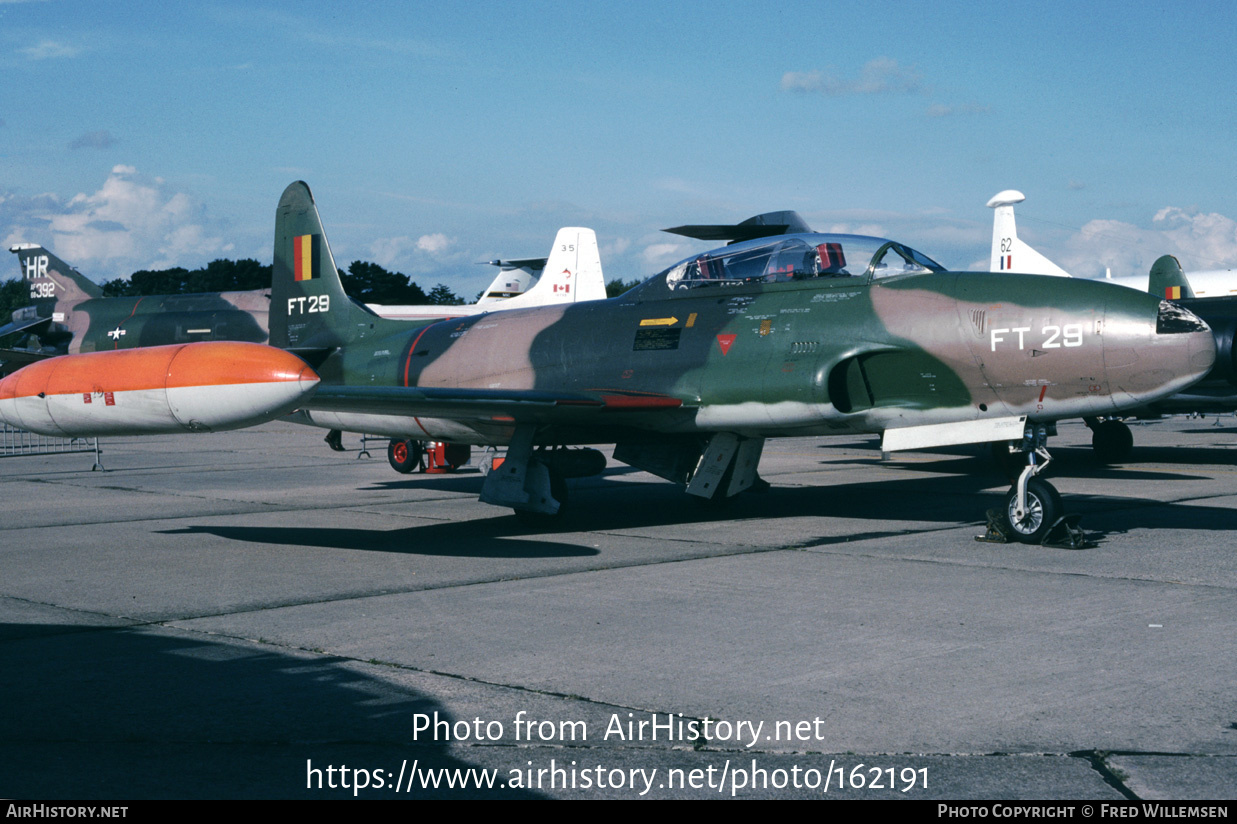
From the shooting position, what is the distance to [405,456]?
1664 cm

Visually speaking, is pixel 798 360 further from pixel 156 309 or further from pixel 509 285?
pixel 509 285

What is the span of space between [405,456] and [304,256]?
3.67 meters

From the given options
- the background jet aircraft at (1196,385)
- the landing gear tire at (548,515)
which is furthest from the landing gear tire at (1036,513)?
the landing gear tire at (548,515)

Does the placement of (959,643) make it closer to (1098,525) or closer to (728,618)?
(728,618)

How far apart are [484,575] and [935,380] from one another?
411cm

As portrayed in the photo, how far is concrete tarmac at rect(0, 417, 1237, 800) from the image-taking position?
3.81 meters

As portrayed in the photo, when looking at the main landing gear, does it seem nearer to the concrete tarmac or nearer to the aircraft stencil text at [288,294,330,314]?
the concrete tarmac

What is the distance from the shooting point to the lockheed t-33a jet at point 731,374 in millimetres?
7996

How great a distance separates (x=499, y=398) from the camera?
981 centimetres

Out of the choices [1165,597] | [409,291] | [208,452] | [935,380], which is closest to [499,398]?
[935,380]

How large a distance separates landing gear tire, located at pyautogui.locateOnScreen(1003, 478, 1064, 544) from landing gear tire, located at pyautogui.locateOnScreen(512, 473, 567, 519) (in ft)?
13.4

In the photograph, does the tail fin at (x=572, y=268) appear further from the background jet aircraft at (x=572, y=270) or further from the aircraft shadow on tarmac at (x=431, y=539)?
the aircraft shadow on tarmac at (x=431, y=539)

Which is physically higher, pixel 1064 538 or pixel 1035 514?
pixel 1035 514

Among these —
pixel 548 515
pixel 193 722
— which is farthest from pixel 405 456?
pixel 193 722
